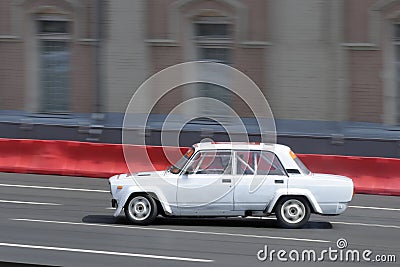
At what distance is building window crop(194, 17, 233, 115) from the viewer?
23.3 meters

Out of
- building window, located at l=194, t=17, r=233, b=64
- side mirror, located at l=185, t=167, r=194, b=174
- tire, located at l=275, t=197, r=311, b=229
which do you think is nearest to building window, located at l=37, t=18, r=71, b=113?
building window, located at l=194, t=17, r=233, b=64

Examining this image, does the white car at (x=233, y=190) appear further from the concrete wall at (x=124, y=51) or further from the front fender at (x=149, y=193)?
the concrete wall at (x=124, y=51)

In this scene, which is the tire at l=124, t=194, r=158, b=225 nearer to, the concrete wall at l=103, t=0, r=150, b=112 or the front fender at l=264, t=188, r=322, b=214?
the front fender at l=264, t=188, r=322, b=214

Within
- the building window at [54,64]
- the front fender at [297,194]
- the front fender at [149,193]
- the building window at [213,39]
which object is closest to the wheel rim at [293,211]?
the front fender at [297,194]

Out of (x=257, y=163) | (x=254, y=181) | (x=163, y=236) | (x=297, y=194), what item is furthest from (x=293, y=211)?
(x=163, y=236)

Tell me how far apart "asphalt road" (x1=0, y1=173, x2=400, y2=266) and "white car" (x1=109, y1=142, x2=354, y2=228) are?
0.30 metres

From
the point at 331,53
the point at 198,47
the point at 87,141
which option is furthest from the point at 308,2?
the point at 87,141

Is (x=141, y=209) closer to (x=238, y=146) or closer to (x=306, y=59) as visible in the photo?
(x=238, y=146)

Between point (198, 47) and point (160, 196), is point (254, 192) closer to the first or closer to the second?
point (160, 196)

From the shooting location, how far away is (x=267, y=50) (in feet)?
74.8

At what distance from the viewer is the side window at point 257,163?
46.1ft

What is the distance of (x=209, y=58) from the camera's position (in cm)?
2355

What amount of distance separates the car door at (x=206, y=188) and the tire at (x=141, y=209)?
460mm

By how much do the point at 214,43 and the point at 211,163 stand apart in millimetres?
9763
